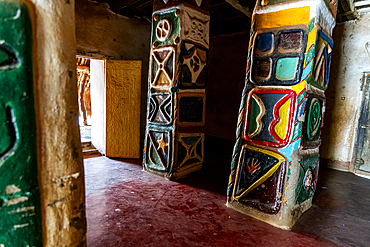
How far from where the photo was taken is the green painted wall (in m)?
0.63

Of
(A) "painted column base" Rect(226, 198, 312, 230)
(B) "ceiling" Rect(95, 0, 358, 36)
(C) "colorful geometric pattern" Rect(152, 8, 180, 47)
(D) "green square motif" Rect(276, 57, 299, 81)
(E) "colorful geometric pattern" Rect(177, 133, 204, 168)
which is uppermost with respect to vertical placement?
(B) "ceiling" Rect(95, 0, 358, 36)

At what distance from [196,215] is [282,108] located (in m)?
1.48

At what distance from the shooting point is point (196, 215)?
2320mm

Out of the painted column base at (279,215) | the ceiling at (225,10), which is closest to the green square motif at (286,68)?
the painted column base at (279,215)

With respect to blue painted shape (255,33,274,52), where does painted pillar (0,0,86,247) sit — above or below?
below

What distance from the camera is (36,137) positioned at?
711mm

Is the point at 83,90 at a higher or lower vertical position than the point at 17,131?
higher

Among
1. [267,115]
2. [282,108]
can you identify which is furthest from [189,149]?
[282,108]

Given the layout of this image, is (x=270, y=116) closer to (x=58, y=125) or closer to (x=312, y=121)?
(x=312, y=121)

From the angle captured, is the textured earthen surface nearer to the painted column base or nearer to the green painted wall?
the green painted wall

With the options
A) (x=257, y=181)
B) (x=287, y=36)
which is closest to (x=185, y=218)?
(x=257, y=181)

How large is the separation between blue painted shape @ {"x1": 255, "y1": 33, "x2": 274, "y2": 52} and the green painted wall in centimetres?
204

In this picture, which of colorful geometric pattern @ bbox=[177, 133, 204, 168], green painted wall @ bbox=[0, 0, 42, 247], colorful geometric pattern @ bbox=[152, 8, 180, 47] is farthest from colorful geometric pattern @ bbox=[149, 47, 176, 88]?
green painted wall @ bbox=[0, 0, 42, 247]

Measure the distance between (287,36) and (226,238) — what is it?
2030 millimetres
